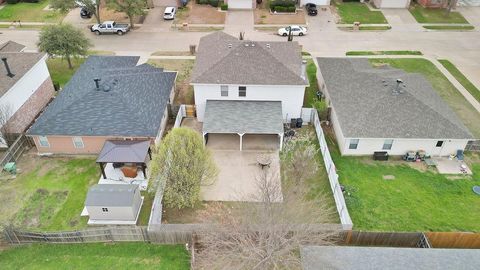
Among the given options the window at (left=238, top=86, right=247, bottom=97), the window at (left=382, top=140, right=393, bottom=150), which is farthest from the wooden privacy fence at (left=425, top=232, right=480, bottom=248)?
the window at (left=238, top=86, right=247, bottom=97)

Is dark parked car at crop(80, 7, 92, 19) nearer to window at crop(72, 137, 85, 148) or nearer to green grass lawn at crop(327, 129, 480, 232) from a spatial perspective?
window at crop(72, 137, 85, 148)

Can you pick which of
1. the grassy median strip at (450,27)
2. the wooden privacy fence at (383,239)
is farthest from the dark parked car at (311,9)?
the wooden privacy fence at (383,239)

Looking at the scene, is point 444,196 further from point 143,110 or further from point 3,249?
point 3,249

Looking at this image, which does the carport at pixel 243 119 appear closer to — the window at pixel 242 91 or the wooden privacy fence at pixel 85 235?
the window at pixel 242 91

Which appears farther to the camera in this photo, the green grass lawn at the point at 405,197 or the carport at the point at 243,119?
the carport at the point at 243,119

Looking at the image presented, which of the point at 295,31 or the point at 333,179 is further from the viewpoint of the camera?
the point at 295,31

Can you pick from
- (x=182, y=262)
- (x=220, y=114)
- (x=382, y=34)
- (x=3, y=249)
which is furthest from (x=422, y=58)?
(x=3, y=249)

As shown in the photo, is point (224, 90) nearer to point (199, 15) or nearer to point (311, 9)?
point (199, 15)

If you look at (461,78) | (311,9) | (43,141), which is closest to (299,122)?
(461,78)
